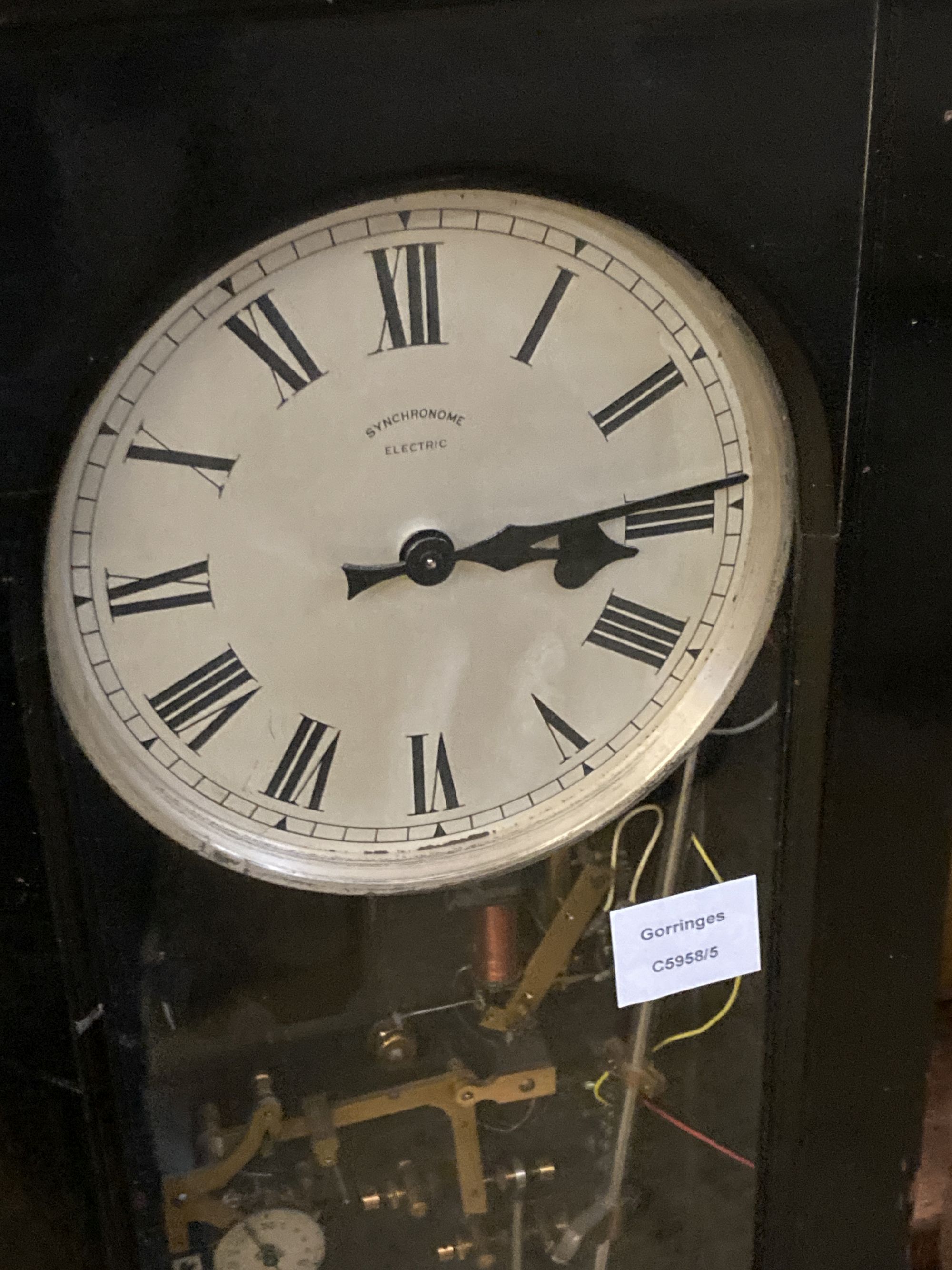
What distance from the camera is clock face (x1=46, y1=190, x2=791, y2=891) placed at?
80cm

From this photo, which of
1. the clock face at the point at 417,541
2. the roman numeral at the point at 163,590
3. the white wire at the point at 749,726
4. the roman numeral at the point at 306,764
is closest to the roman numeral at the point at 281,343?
the clock face at the point at 417,541

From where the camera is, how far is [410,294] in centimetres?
80

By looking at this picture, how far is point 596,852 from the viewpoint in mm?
996

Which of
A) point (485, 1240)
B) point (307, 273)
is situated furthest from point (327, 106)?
point (485, 1240)

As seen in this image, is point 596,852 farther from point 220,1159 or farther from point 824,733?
point 220,1159

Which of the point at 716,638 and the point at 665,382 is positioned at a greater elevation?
the point at 665,382

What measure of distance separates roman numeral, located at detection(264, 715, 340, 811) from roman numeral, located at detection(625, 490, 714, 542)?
0.86 feet

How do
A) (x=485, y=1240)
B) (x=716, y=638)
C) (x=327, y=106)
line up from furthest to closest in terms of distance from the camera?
(x=485, y=1240) → (x=716, y=638) → (x=327, y=106)

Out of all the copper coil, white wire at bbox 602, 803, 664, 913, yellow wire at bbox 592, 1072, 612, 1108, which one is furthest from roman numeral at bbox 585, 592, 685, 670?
yellow wire at bbox 592, 1072, 612, 1108

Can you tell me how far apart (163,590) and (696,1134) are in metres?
0.69

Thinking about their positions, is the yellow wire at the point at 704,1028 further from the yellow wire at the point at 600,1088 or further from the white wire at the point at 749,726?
the white wire at the point at 749,726

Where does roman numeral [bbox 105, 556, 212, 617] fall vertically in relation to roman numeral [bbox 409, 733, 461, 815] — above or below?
above

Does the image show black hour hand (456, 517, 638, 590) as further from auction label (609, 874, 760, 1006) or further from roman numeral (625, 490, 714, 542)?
auction label (609, 874, 760, 1006)

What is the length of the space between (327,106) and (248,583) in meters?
0.30
